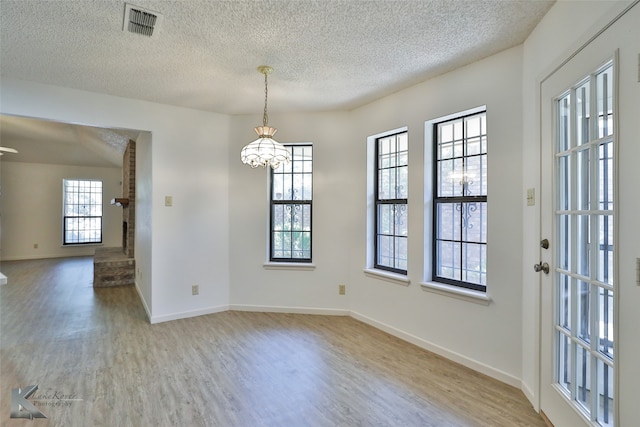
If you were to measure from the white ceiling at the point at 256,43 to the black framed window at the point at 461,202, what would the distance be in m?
0.60

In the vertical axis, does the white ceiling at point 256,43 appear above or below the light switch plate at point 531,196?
above

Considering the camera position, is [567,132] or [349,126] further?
[349,126]

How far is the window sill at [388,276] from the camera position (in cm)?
341

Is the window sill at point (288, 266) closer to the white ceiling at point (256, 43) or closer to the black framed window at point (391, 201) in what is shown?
the black framed window at point (391, 201)

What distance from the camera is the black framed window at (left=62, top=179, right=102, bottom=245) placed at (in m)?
9.43

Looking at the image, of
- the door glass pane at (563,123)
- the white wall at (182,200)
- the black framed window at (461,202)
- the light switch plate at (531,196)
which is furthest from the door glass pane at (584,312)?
the white wall at (182,200)

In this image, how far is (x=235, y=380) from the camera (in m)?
2.56

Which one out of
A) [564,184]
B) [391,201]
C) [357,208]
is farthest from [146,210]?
[564,184]

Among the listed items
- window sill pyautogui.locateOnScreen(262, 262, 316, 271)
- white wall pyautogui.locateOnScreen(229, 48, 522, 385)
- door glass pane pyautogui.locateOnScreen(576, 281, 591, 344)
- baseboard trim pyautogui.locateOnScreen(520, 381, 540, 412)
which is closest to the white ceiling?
white wall pyautogui.locateOnScreen(229, 48, 522, 385)

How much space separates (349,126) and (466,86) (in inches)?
61.5

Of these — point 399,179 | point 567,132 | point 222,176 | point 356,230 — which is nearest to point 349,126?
point 399,179

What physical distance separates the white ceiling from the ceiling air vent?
4 centimetres

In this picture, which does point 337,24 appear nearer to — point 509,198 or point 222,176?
point 509,198
